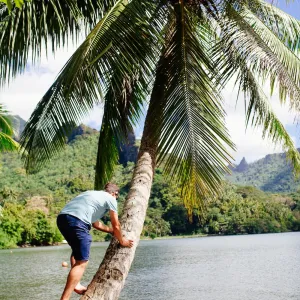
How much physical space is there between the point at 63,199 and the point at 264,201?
51.5 m

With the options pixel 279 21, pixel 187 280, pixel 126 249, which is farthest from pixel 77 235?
pixel 187 280

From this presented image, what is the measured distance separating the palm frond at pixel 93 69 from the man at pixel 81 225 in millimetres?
1247

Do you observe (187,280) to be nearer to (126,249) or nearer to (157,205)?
(126,249)

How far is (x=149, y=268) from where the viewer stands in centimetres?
4503

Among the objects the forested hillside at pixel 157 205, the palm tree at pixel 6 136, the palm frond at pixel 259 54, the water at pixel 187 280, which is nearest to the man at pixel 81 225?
the palm frond at pixel 259 54

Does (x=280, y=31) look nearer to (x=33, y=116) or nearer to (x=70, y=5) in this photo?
(x=70, y=5)

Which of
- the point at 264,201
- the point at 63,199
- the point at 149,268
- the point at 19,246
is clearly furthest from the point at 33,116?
the point at 264,201

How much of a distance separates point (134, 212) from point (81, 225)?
669 millimetres

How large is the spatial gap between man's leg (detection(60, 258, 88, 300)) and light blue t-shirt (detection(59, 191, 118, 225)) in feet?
1.25

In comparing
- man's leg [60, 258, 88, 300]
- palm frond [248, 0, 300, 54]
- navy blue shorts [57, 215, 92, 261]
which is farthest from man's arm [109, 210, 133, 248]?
palm frond [248, 0, 300, 54]

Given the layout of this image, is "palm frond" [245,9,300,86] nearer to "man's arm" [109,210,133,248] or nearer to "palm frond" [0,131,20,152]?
"man's arm" [109,210,133,248]

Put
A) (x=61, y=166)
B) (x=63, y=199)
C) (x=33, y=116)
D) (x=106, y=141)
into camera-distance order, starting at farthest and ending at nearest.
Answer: (x=61, y=166), (x=63, y=199), (x=106, y=141), (x=33, y=116)

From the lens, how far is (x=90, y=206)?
4711 mm

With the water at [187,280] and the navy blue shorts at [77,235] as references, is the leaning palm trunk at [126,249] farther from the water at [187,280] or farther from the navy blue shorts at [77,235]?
the water at [187,280]
